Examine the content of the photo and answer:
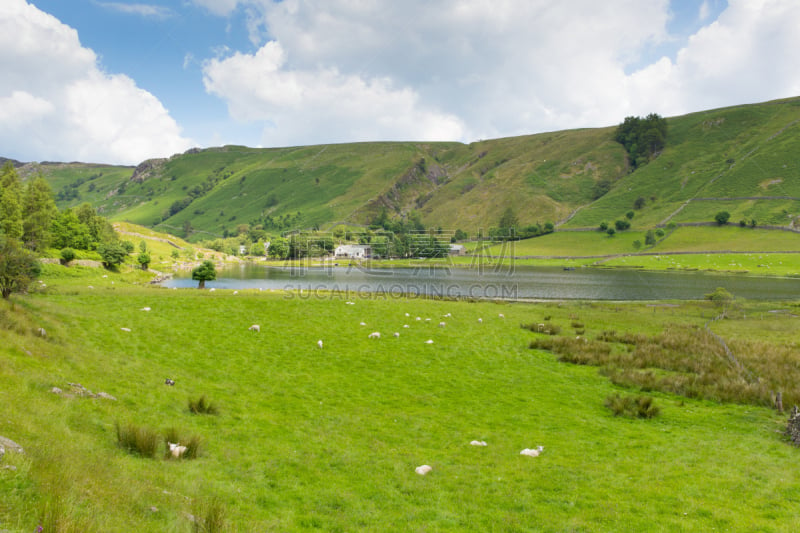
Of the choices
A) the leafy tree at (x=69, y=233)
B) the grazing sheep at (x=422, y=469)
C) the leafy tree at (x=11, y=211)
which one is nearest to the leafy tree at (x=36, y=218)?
the leafy tree at (x=11, y=211)

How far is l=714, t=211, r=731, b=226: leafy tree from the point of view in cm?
15012

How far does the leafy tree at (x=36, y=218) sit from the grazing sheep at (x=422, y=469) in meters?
82.3

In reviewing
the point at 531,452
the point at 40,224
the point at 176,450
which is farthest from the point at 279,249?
the point at 531,452

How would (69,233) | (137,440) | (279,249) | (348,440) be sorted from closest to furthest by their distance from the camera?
(137,440) → (348,440) → (69,233) → (279,249)

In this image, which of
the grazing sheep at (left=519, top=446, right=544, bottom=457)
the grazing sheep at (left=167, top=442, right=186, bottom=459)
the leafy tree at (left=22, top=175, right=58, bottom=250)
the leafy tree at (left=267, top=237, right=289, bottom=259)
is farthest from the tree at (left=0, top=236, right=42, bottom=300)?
the leafy tree at (left=267, top=237, right=289, bottom=259)

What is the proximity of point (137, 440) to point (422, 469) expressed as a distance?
7.73m

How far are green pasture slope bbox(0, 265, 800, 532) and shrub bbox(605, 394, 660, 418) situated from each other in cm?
52

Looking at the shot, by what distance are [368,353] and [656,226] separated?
7066 inches

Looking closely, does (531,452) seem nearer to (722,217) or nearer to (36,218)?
(36,218)

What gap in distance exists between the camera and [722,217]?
15025 cm

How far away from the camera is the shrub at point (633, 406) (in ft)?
58.5

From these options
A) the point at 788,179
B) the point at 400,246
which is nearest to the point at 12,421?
the point at 400,246

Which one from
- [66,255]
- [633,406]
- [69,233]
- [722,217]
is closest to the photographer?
[633,406]

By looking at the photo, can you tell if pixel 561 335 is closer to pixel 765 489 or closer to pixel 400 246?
pixel 765 489
